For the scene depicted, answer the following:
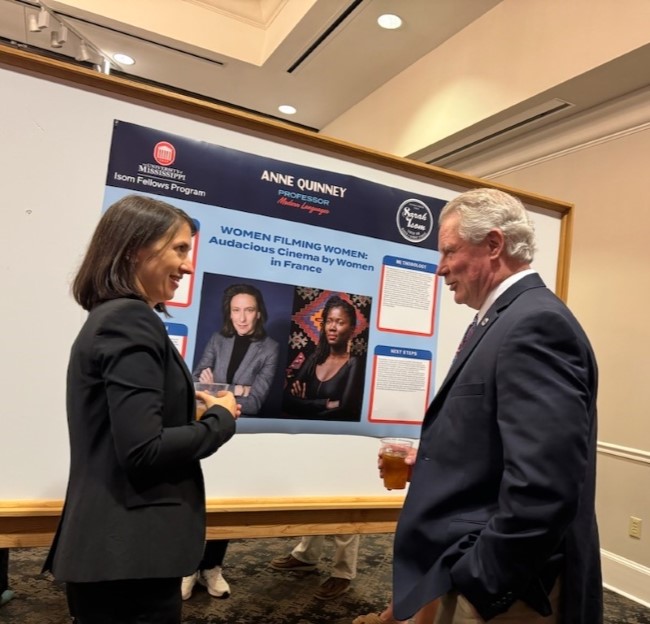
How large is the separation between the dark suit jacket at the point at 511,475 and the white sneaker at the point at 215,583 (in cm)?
173

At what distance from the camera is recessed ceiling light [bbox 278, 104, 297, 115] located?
572cm

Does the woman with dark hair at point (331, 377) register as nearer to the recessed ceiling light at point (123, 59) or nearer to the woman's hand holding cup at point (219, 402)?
the woman's hand holding cup at point (219, 402)

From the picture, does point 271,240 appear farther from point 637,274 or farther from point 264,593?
point 637,274

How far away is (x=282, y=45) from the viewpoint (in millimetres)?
4508

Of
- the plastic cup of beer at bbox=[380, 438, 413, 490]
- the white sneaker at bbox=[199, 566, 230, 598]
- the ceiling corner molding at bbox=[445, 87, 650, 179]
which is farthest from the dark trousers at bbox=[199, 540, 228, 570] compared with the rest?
the ceiling corner molding at bbox=[445, 87, 650, 179]

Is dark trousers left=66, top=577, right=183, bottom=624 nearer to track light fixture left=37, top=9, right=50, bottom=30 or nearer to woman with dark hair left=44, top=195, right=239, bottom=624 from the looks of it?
woman with dark hair left=44, top=195, right=239, bottom=624

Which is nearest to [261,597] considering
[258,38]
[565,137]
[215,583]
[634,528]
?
[215,583]

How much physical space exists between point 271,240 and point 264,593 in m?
1.88

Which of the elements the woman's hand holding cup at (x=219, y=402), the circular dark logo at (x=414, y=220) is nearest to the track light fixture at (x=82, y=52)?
the circular dark logo at (x=414, y=220)

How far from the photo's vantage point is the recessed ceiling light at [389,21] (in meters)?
4.09

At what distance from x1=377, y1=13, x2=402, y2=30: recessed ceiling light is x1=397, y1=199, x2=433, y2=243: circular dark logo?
2675 millimetres

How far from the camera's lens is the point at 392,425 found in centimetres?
201

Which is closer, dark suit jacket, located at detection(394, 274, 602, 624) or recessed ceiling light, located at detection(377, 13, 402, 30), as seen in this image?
dark suit jacket, located at detection(394, 274, 602, 624)

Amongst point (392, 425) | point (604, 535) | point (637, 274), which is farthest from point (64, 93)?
point (604, 535)
